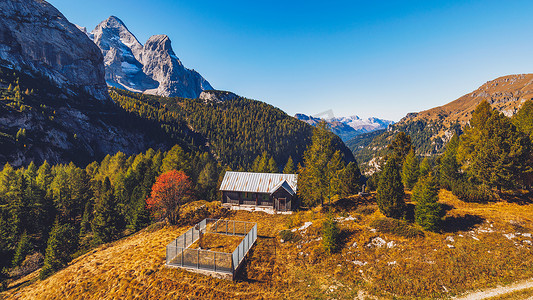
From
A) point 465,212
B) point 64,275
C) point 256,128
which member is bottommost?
point 64,275

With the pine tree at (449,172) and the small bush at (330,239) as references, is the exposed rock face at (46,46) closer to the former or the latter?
the small bush at (330,239)

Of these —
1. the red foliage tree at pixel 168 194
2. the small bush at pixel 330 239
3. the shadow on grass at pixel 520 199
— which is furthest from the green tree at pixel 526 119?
the red foliage tree at pixel 168 194

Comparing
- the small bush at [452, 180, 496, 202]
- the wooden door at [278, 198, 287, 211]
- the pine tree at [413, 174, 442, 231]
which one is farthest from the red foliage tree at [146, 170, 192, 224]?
the small bush at [452, 180, 496, 202]

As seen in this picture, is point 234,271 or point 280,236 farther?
point 280,236

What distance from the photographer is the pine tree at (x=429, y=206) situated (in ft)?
68.7

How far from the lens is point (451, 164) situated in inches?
1292

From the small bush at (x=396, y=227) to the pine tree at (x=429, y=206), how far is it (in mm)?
1157

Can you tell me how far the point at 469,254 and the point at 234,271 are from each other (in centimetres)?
1961

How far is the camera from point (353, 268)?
60.2 feet

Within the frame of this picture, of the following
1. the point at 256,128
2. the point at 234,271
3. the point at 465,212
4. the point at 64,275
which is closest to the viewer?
the point at 234,271

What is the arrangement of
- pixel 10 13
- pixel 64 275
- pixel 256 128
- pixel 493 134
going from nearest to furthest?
pixel 64 275, pixel 493 134, pixel 10 13, pixel 256 128

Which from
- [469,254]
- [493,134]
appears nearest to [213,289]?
[469,254]

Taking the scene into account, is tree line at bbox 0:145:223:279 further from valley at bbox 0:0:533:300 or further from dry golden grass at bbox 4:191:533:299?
dry golden grass at bbox 4:191:533:299

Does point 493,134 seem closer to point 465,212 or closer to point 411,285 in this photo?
point 465,212
